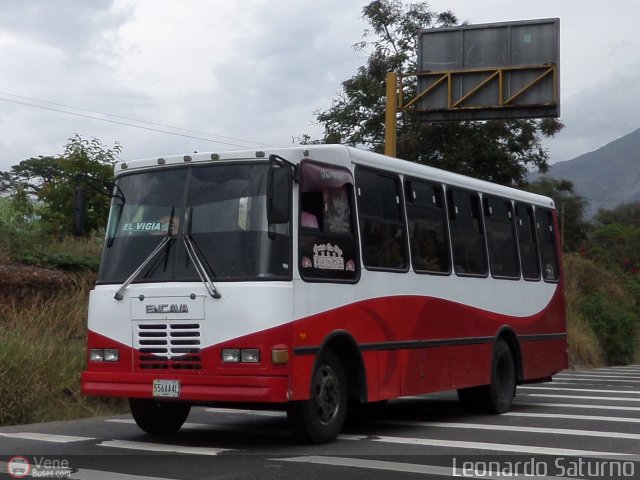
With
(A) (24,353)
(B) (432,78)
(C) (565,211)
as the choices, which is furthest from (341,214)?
(C) (565,211)

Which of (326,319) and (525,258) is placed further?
(525,258)

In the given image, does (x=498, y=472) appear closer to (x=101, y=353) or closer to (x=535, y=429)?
(x=535, y=429)

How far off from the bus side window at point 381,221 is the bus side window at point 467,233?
1449mm

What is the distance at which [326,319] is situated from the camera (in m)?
10.4

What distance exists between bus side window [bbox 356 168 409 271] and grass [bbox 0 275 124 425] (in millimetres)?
4476

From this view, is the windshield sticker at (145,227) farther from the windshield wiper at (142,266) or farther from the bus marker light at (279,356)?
the bus marker light at (279,356)

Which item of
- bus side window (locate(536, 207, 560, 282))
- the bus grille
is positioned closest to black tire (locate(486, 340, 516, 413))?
bus side window (locate(536, 207, 560, 282))

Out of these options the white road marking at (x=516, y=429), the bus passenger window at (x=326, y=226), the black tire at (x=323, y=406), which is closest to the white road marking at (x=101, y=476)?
the black tire at (x=323, y=406)

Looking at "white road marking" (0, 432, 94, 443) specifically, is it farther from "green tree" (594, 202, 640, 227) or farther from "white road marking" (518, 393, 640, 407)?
"green tree" (594, 202, 640, 227)

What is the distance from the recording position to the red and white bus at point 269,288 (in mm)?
9836

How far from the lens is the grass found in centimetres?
1267

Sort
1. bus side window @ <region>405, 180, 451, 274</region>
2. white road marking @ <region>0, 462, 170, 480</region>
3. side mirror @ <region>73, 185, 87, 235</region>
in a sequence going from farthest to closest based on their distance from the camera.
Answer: bus side window @ <region>405, 180, 451, 274</region> < side mirror @ <region>73, 185, 87, 235</region> < white road marking @ <region>0, 462, 170, 480</region>

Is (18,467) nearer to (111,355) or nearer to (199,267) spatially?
(111,355)

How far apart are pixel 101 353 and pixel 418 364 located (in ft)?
12.0
